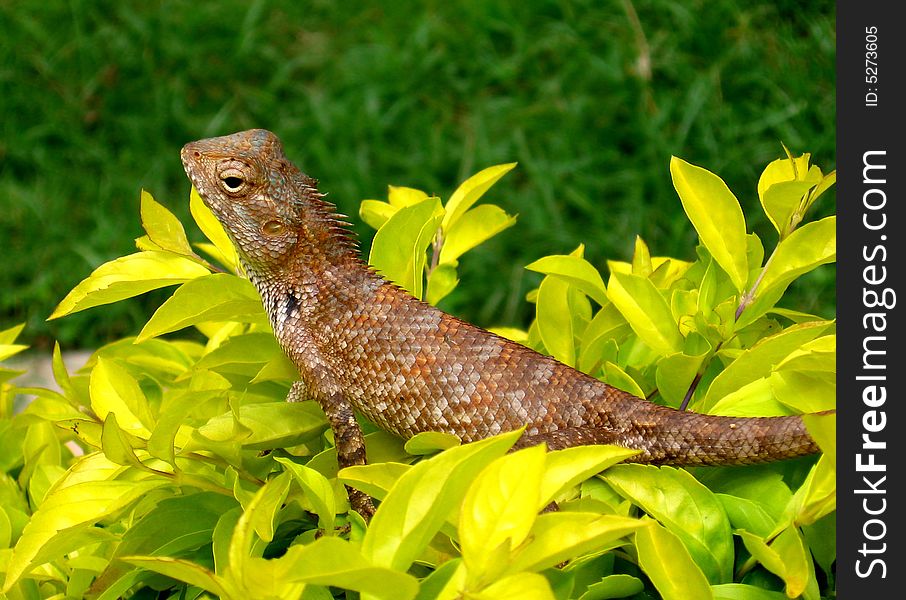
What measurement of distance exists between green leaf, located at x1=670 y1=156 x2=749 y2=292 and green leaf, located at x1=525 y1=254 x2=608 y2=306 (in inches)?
7.7

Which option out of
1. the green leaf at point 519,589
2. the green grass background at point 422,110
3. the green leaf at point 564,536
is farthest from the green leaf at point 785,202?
the green grass background at point 422,110

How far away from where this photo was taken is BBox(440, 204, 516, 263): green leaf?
84.4 inches

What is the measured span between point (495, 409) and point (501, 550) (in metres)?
0.60

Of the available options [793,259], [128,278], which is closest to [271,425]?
[128,278]

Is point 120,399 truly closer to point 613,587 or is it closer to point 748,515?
point 613,587

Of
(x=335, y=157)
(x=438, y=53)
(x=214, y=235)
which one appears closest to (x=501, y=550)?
(x=214, y=235)

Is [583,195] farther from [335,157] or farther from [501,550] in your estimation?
[501,550]

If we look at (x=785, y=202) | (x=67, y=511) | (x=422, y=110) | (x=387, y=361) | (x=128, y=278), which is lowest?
(x=67, y=511)

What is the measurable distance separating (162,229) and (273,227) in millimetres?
233

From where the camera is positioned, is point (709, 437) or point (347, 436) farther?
point (347, 436)

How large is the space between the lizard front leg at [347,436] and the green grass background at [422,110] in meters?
3.44

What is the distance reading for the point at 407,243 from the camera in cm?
192

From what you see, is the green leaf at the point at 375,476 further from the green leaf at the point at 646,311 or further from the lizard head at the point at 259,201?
the lizard head at the point at 259,201

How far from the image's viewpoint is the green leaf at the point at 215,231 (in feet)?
7.19
